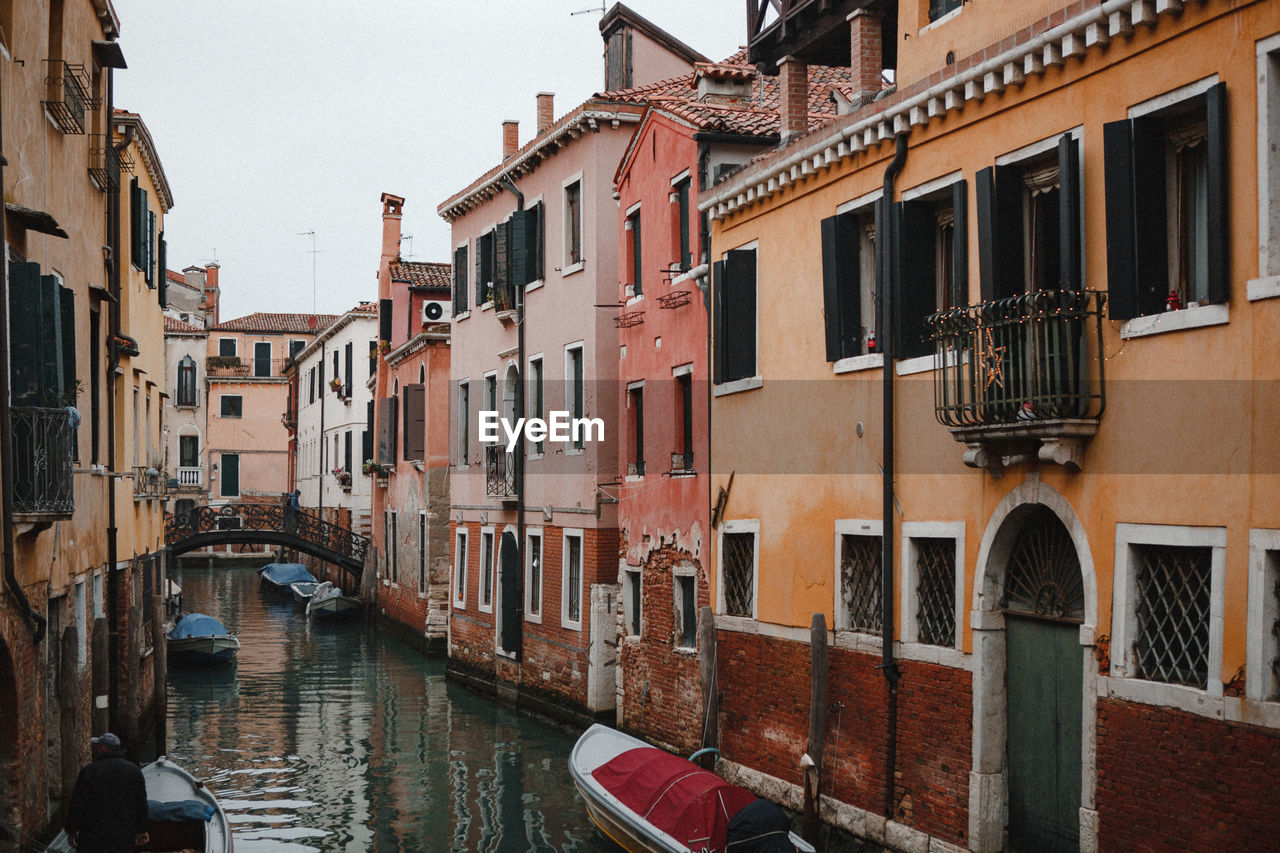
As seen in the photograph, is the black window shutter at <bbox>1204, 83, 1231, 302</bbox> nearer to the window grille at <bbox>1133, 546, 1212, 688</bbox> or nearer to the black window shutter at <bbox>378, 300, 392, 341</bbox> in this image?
the window grille at <bbox>1133, 546, 1212, 688</bbox>

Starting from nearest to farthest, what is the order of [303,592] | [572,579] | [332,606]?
1. [572,579]
2. [332,606]
3. [303,592]

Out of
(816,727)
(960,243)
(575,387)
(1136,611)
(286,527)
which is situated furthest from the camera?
(286,527)

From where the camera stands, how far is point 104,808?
9.11m

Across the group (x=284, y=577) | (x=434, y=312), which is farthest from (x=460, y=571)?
(x=284, y=577)

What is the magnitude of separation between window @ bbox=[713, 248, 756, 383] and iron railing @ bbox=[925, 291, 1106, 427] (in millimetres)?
4162

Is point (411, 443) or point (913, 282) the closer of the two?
point (913, 282)

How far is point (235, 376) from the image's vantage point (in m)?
56.8

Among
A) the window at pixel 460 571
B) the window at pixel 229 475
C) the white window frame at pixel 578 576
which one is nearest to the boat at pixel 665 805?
the white window frame at pixel 578 576

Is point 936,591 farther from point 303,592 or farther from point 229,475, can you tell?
point 229,475

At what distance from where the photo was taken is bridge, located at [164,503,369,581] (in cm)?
3725

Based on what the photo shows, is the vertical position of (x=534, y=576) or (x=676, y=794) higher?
(x=534, y=576)

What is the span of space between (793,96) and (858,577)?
4.92 meters

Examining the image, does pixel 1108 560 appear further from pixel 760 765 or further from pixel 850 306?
pixel 760 765

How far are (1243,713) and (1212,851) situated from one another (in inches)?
32.8
